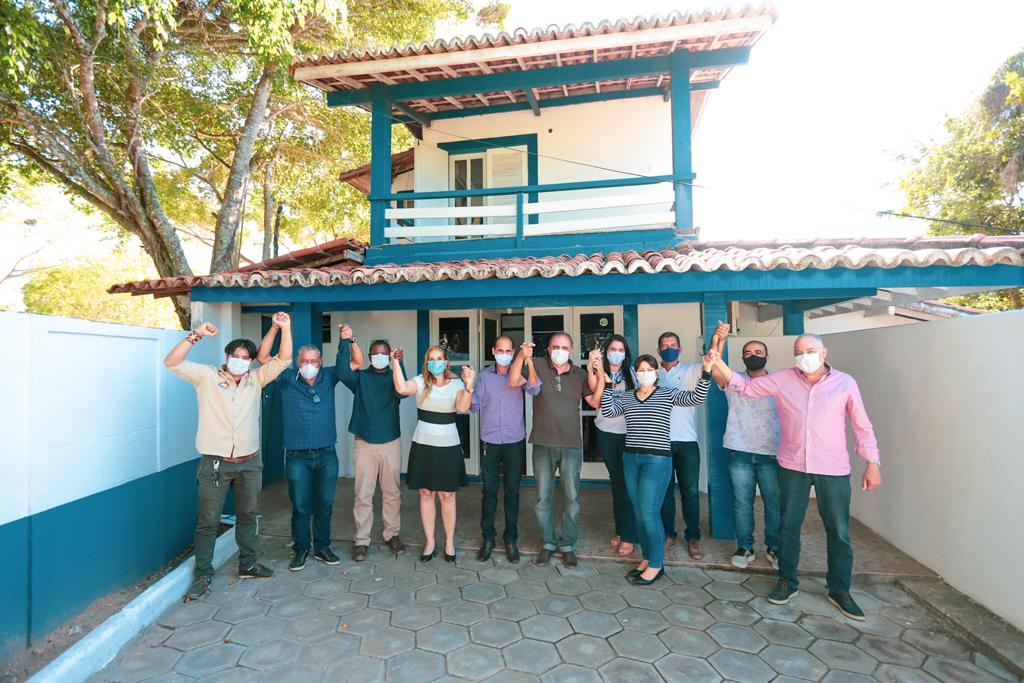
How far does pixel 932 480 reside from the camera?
12.3 ft

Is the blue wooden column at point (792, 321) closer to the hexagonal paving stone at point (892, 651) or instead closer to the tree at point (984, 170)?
the hexagonal paving stone at point (892, 651)

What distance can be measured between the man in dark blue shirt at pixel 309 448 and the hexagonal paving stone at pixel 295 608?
1.58ft

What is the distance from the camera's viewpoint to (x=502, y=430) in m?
3.96

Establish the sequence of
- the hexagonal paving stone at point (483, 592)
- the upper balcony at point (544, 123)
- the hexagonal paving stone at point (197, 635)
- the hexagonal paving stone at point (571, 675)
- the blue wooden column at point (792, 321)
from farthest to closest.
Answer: the blue wooden column at point (792, 321)
the upper balcony at point (544, 123)
the hexagonal paving stone at point (483, 592)
the hexagonal paving stone at point (197, 635)
the hexagonal paving stone at point (571, 675)

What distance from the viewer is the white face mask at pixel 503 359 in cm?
402

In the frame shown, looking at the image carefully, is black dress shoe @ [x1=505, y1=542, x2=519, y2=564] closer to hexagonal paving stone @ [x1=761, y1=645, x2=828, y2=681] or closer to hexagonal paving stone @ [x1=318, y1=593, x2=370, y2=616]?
hexagonal paving stone @ [x1=318, y1=593, x2=370, y2=616]

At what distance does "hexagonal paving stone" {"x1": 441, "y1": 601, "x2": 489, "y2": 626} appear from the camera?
3.23m

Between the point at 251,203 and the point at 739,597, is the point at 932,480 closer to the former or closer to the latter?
the point at 739,597

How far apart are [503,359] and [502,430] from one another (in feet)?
1.90

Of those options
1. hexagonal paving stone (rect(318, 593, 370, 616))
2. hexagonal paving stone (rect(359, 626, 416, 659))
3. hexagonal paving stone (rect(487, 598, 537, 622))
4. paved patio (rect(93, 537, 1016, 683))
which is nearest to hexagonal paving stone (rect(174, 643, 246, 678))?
paved patio (rect(93, 537, 1016, 683))

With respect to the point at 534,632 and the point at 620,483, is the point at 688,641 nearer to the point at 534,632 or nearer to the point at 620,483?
the point at 534,632

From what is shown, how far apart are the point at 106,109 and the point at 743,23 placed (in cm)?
1060

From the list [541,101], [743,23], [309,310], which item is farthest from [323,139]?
[743,23]

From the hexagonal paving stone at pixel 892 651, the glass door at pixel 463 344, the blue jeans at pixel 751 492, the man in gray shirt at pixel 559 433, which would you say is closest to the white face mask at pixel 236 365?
the man in gray shirt at pixel 559 433
